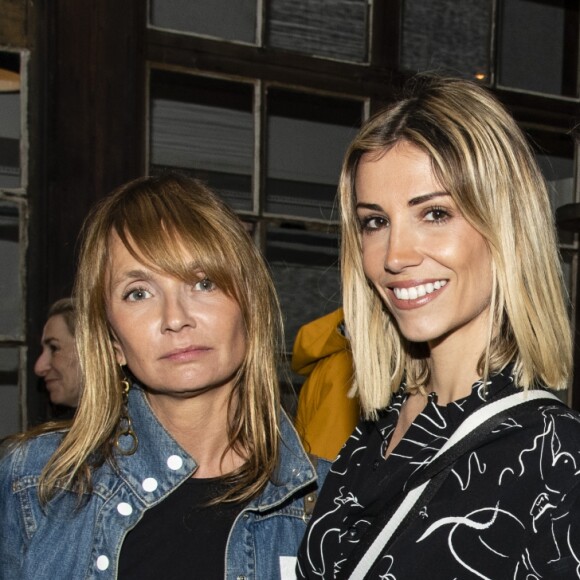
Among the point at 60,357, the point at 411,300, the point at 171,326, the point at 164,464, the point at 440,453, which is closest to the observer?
the point at 440,453

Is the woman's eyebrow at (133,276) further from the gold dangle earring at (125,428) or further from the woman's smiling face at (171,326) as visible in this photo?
the gold dangle earring at (125,428)

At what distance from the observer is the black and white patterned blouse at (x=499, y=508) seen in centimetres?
138

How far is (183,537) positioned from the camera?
1852 millimetres

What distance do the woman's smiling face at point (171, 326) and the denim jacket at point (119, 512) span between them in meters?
0.16

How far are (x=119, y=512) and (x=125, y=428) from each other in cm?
20

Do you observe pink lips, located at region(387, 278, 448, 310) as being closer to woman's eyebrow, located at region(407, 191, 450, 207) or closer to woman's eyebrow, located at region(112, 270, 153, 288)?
woman's eyebrow, located at region(407, 191, 450, 207)

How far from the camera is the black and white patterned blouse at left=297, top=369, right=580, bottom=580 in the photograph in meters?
1.38

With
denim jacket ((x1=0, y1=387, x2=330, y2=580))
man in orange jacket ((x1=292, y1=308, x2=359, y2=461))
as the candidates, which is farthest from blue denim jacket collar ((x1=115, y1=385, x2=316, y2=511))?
man in orange jacket ((x1=292, y1=308, x2=359, y2=461))

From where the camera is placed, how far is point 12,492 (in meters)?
1.96

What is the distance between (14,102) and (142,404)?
208cm

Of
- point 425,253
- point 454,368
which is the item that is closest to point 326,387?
point 454,368

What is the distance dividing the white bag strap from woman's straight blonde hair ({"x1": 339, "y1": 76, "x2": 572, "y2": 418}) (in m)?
0.03

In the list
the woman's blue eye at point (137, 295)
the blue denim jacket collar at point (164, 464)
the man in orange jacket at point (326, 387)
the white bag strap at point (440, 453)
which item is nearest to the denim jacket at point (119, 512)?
the blue denim jacket collar at point (164, 464)

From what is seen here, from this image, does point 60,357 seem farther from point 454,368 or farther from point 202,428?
point 454,368
